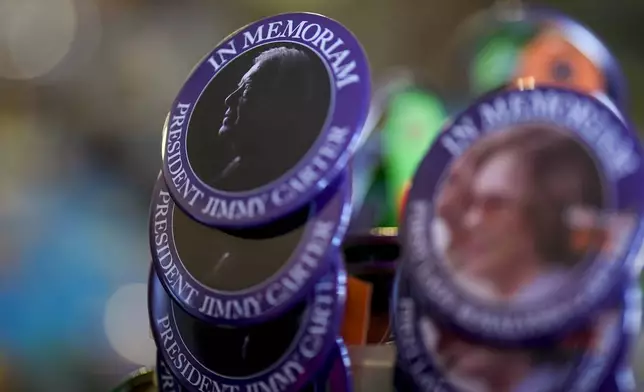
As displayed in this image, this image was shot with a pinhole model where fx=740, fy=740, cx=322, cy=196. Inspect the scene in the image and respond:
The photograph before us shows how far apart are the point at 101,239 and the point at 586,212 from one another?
3.76ft

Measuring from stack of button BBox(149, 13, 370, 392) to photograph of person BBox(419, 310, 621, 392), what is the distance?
2.1 inches

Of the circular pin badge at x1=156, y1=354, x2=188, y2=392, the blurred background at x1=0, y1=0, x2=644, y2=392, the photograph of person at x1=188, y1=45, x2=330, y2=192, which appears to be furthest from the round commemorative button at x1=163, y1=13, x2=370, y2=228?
the blurred background at x1=0, y1=0, x2=644, y2=392

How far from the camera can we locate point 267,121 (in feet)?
1.37

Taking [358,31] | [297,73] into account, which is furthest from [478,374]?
[358,31]

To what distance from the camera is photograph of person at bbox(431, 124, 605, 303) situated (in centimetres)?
34

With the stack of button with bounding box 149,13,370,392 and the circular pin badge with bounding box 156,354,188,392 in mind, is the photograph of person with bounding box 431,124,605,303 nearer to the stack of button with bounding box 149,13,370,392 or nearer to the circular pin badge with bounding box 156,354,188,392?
the stack of button with bounding box 149,13,370,392

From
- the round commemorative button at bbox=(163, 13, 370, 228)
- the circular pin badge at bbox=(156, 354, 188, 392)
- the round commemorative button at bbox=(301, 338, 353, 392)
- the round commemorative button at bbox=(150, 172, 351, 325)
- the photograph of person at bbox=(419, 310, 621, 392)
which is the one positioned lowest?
the circular pin badge at bbox=(156, 354, 188, 392)

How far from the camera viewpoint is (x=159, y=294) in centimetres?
46

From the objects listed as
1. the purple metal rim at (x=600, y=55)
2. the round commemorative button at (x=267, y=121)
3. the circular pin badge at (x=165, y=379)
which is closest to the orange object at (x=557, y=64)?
the purple metal rim at (x=600, y=55)

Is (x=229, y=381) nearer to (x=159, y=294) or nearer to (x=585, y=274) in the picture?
(x=159, y=294)

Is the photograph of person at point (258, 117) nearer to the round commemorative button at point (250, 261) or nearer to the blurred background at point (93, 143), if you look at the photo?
the round commemorative button at point (250, 261)

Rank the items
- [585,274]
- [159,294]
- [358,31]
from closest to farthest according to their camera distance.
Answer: [585,274], [159,294], [358,31]

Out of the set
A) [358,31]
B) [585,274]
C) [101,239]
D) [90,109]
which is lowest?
[101,239]

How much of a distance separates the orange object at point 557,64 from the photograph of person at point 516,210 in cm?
7
